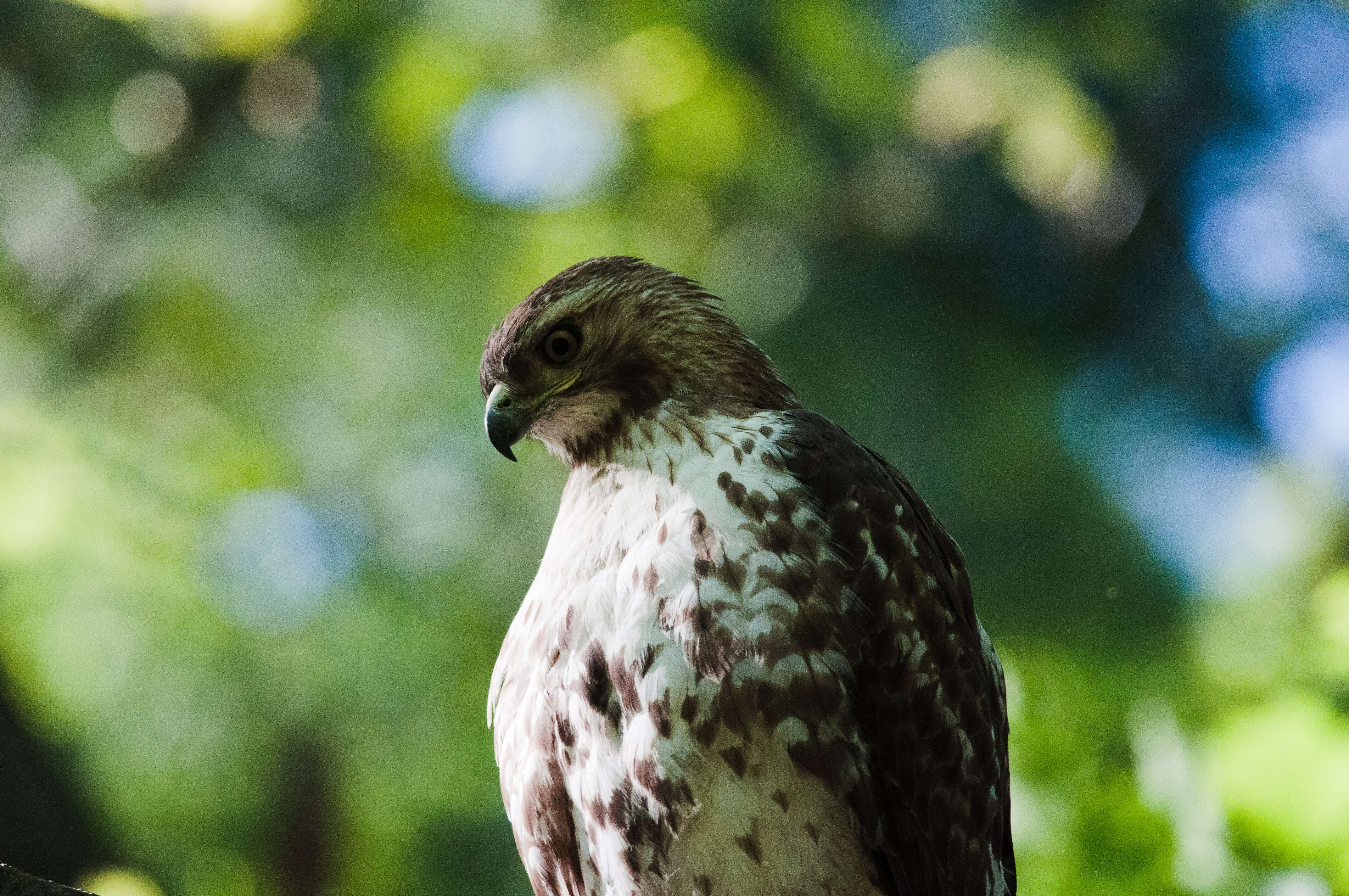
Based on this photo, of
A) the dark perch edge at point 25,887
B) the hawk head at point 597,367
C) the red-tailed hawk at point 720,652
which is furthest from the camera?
the hawk head at point 597,367

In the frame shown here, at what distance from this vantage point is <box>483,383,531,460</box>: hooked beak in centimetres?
172

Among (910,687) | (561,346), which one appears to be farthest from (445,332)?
(910,687)

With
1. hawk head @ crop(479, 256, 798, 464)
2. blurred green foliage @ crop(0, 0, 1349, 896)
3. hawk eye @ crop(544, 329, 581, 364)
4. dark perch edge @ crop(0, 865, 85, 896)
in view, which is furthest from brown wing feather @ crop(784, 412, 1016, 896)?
blurred green foliage @ crop(0, 0, 1349, 896)

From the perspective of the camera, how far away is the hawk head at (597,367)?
1720 mm

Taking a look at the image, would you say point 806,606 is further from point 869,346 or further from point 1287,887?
point 869,346

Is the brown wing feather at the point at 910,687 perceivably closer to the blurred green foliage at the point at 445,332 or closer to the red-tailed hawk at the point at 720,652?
the red-tailed hawk at the point at 720,652

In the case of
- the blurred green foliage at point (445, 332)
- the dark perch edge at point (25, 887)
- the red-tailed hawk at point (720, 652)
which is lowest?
the dark perch edge at point (25, 887)

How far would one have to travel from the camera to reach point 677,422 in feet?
5.46

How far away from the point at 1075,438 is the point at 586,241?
2155 millimetres

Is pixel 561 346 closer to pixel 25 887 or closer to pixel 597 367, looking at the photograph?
pixel 597 367

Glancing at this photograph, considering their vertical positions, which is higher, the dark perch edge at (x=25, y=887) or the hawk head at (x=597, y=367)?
the hawk head at (x=597, y=367)

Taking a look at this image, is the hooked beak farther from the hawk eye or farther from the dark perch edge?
the dark perch edge

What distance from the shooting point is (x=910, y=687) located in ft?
5.03

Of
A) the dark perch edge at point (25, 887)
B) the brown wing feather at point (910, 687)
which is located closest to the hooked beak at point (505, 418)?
the brown wing feather at point (910, 687)
